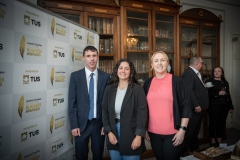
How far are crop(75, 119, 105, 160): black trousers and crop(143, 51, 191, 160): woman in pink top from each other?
1.96 feet

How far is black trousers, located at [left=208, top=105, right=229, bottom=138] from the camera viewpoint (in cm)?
296

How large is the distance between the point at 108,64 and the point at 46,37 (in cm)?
129

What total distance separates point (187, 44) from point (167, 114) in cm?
237

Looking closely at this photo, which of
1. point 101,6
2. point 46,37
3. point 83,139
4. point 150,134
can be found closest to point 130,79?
point 150,134

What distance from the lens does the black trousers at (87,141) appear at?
170 cm

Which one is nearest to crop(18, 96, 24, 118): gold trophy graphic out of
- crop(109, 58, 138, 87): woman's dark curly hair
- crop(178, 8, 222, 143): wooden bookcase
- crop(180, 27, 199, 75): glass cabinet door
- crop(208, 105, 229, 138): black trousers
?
crop(109, 58, 138, 87): woman's dark curly hair

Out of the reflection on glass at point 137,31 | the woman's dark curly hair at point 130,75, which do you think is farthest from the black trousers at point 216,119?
the woman's dark curly hair at point 130,75

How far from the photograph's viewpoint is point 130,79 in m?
1.52

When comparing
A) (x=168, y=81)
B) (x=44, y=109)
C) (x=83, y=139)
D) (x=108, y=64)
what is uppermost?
(x=108, y=64)

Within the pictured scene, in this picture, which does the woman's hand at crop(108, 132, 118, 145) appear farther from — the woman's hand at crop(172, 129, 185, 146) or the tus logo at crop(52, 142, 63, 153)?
the tus logo at crop(52, 142, 63, 153)

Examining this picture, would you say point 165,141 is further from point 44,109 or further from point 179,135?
point 44,109

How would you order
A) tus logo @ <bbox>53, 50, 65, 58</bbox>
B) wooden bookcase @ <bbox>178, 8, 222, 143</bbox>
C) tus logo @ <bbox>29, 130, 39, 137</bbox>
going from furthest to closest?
wooden bookcase @ <bbox>178, 8, 222, 143</bbox> → tus logo @ <bbox>53, 50, 65, 58</bbox> → tus logo @ <bbox>29, 130, 39, 137</bbox>

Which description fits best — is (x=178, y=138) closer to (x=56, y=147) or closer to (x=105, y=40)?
(x=56, y=147)

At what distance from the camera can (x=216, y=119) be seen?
2.96 meters
